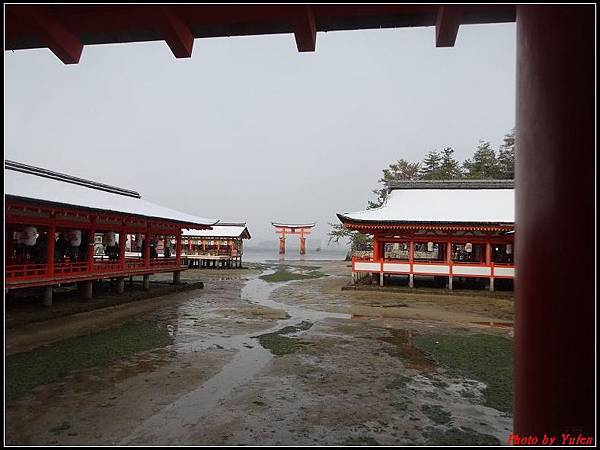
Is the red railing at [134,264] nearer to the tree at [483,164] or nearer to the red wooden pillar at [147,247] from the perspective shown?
the red wooden pillar at [147,247]

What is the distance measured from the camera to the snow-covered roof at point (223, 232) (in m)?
42.0

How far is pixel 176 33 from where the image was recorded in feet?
10.8

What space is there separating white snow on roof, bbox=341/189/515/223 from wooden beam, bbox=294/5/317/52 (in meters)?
17.8

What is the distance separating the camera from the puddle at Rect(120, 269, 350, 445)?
15.9 ft

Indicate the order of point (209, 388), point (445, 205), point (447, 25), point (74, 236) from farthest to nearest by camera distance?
point (445, 205)
point (74, 236)
point (209, 388)
point (447, 25)

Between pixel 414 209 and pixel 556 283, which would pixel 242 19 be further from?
pixel 414 209

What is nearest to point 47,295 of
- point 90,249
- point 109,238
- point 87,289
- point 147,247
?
point 87,289

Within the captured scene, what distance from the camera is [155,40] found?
11.5ft

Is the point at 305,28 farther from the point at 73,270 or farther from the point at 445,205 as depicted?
the point at 445,205

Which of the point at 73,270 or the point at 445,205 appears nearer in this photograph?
the point at 73,270

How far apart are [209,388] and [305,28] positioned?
5.55 meters

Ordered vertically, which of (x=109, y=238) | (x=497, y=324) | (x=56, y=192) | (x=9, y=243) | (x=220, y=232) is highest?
(x=56, y=192)

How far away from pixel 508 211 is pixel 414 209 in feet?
16.3

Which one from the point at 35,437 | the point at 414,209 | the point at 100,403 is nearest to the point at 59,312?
the point at 100,403
